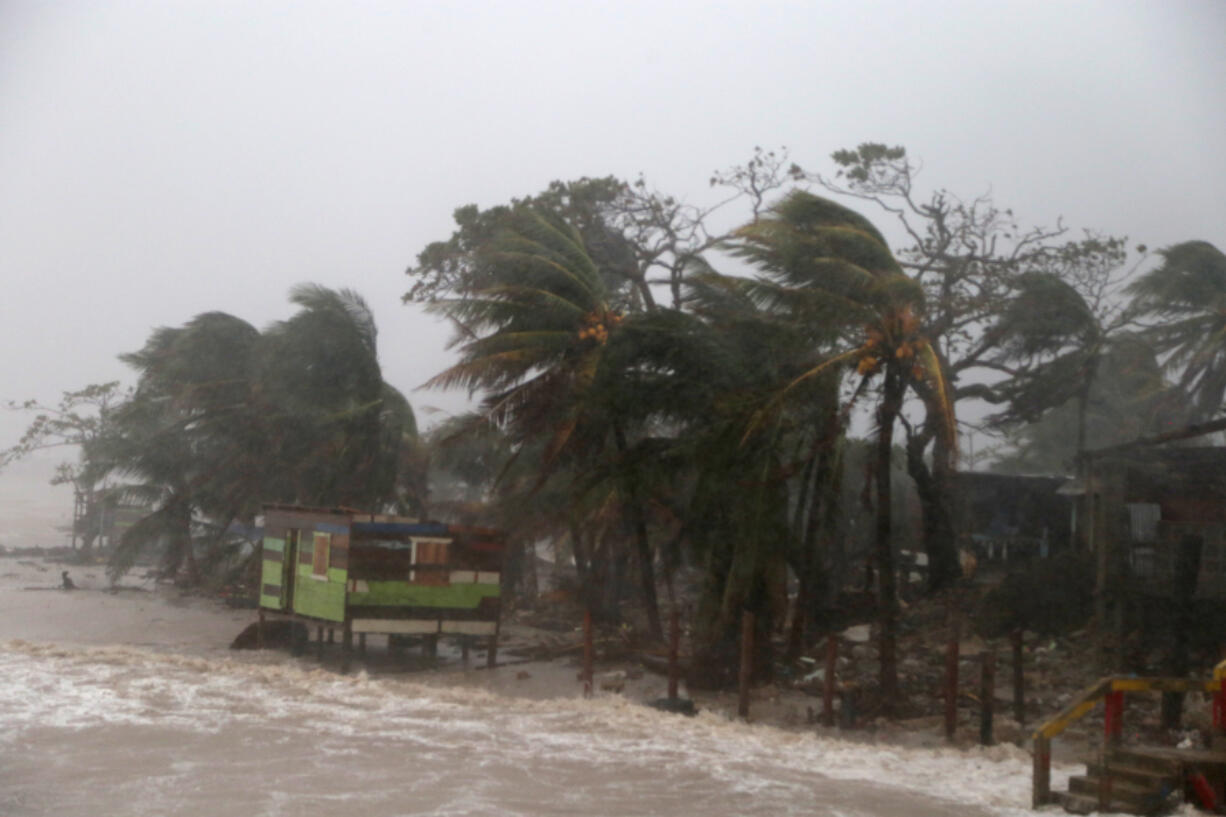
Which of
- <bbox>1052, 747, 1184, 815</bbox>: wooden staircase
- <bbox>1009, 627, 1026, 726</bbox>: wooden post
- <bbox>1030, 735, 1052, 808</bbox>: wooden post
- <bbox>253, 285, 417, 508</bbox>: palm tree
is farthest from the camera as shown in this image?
<bbox>253, 285, 417, 508</bbox>: palm tree

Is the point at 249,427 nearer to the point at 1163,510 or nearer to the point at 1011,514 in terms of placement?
the point at 1011,514

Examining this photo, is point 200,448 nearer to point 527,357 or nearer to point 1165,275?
point 527,357

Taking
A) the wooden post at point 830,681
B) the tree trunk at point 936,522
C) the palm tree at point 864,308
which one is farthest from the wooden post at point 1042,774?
the tree trunk at point 936,522

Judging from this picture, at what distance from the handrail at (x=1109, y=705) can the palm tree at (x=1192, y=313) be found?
14.1 m

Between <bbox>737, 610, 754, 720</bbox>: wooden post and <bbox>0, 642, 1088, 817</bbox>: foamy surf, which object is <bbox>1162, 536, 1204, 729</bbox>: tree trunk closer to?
<bbox>0, 642, 1088, 817</bbox>: foamy surf

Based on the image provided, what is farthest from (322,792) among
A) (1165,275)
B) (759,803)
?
(1165,275)

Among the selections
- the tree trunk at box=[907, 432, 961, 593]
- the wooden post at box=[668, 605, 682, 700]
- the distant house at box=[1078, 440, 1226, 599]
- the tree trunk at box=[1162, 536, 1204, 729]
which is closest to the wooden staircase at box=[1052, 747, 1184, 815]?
the wooden post at box=[668, 605, 682, 700]

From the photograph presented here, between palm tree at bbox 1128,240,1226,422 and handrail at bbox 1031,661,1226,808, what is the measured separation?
14065 millimetres

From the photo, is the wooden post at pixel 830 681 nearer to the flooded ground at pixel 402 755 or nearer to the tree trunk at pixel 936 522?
the flooded ground at pixel 402 755

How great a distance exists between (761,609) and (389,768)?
22.7 ft

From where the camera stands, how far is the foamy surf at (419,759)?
33.8ft

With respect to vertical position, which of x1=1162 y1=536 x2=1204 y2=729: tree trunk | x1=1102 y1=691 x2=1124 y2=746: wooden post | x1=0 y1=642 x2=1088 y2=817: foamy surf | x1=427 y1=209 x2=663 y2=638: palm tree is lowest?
x1=0 y1=642 x2=1088 y2=817: foamy surf

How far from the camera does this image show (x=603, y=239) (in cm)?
2492

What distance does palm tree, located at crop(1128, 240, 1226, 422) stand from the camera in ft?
72.1
